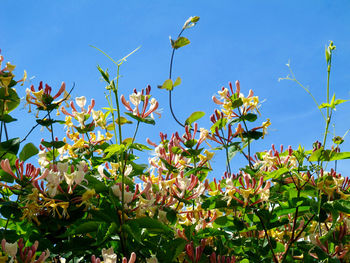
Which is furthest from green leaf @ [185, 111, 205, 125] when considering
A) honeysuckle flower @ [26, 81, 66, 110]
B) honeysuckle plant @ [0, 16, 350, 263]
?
honeysuckle flower @ [26, 81, 66, 110]

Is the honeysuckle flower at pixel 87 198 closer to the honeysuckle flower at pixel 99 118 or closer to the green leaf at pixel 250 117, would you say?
the honeysuckle flower at pixel 99 118

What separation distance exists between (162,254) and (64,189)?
556mm

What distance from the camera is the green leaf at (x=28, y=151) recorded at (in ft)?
7.26

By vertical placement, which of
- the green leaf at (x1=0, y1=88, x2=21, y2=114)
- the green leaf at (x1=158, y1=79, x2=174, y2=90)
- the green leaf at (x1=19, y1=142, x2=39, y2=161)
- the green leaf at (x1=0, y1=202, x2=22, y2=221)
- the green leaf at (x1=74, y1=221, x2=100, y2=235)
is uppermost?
the green leaf at (x1=158, y1=79, x2=174, y2=90)

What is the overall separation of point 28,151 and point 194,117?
1.01m

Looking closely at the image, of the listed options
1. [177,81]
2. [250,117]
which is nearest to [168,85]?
[177,81]

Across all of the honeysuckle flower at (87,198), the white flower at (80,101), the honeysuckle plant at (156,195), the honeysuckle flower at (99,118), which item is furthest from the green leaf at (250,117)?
the honeysuckle flower at (87,198)

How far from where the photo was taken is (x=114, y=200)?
185cm

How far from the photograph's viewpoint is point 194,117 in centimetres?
272

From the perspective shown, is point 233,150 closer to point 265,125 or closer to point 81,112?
point 265,125

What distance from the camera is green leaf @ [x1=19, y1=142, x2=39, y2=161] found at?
7.26 ft

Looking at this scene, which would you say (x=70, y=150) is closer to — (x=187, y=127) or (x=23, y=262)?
(x=187, y=127)

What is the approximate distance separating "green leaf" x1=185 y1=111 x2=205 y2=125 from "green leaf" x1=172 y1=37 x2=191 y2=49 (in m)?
0.42

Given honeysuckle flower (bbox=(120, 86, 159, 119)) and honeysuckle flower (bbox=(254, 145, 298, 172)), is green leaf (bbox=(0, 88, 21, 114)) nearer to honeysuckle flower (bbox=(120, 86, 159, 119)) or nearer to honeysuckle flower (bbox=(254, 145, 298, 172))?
honeysuckle flower (bbox=(120, 86, 159, 119))
